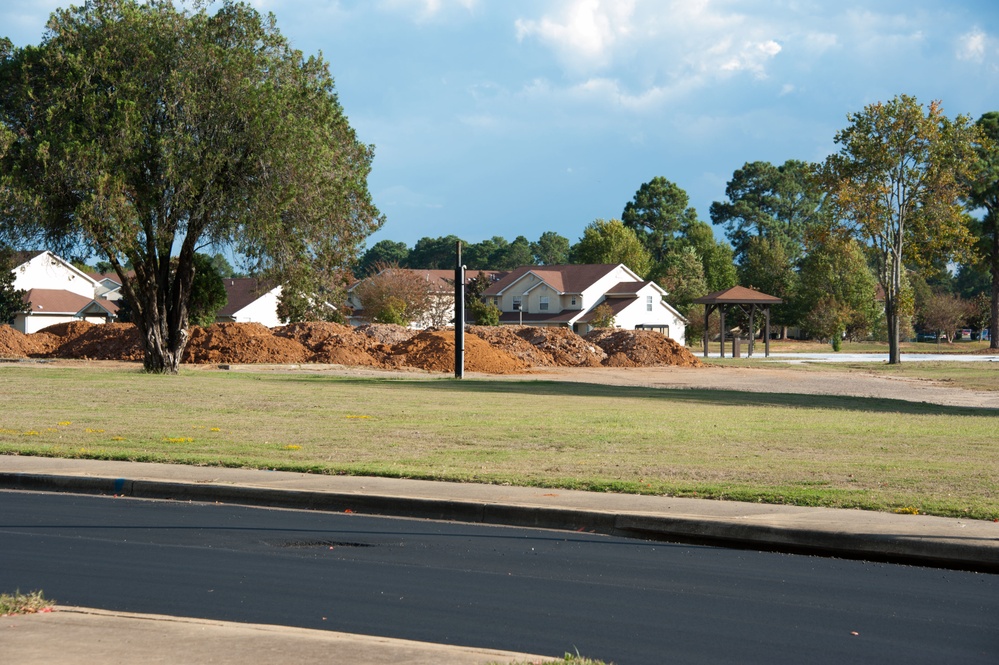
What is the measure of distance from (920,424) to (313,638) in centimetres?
1784

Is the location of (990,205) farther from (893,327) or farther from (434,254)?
(434,254)

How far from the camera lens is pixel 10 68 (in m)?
35.3

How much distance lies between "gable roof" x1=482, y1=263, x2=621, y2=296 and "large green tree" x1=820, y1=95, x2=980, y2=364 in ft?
115

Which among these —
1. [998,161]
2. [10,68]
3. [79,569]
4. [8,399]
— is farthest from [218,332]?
[998,161]

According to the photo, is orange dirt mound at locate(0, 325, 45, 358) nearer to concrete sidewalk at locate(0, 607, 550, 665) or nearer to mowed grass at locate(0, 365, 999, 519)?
mowed grass at locate(0, 365, 999, 519)

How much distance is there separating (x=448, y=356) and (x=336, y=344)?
622 cm

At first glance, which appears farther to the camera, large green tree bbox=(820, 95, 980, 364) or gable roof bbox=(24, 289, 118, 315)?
gable roof bbox=(24, 289, 118, 315)

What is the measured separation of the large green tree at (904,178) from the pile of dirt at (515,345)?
17.9m

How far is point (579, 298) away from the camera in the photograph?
95062 millimetres

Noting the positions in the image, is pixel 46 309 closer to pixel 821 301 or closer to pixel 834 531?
pixel 821 301

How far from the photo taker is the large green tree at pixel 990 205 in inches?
3194

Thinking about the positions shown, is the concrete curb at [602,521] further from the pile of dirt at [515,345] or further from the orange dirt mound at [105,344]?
the pile of dirt at [515,345]

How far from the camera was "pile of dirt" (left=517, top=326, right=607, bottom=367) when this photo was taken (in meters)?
63.3

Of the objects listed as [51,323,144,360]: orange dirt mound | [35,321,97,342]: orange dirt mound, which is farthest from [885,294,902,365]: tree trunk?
[35,321,97,342]: orange dirt mound
